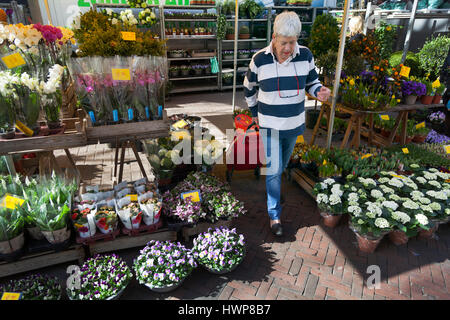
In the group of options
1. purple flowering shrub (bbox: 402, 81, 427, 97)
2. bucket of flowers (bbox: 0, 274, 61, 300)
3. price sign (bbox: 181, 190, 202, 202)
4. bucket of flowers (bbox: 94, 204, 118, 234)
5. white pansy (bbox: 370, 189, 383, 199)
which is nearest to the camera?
bucket of flowers (bbox: 0, 274, 61, 300)

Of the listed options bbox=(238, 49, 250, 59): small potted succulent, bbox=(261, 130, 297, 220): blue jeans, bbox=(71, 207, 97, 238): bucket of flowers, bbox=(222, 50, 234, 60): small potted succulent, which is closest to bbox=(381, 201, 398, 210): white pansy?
bbox=(261, 130, 297, 220): blue jeans

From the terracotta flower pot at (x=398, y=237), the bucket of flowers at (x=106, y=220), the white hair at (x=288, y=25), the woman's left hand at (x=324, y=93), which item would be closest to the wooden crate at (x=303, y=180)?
the terracotta flower pot at (x=398, y=237)

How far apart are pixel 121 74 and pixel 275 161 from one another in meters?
1.65

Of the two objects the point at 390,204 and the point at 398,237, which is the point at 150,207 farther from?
the point at 398,237

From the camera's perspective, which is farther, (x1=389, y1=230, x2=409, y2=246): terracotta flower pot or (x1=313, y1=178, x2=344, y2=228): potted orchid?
(x1=313, y1=178, x2=344, y2=228): potted orchid

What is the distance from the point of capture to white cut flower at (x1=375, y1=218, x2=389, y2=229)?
2.53 metres

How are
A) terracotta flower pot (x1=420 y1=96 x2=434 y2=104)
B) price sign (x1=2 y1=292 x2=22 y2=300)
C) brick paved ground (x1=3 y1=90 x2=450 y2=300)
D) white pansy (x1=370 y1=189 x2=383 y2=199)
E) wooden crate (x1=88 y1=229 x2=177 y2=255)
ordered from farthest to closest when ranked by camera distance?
terracotta flower pot (x1=420 y1=96 x2=434 y2=104) < white pansy (x1=370 y1=189 x2=383 y2=199) < wooden crate (x1=88 y1=229 x2=177 y2=255) < brick paved ground (x1=3 y1=90 x2=450 y2=300) < price sign (x1=2 y1=292 x2=22 y2=300)

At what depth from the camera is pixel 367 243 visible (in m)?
2.69

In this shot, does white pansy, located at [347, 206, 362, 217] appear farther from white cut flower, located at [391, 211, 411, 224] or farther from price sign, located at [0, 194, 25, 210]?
price sign, located at [0, 194, 25, 210]

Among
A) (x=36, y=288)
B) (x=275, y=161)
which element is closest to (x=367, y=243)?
(x=275, y=161)

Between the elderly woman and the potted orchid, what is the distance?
472 millimetres

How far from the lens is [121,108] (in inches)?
114

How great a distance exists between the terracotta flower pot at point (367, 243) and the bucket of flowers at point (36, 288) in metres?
2.53

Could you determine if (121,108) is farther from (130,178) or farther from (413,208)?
(413,208)
